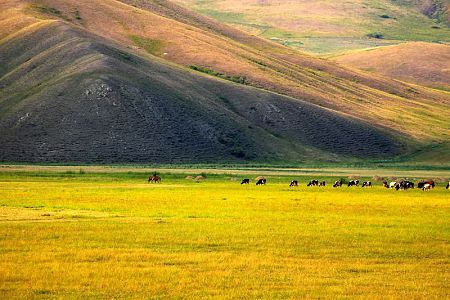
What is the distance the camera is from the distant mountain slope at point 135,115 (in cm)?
13775

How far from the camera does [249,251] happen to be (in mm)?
35594

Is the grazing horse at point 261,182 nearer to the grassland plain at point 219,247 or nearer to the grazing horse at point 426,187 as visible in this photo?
the grazing horse at point 426,187

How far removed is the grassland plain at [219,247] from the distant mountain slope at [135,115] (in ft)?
242

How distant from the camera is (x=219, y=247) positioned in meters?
36.5

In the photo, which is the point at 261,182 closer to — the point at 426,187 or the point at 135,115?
the point at 426,187

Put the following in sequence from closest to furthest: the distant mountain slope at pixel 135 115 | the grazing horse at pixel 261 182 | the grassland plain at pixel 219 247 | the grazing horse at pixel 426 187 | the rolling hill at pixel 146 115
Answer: the grassland plain at pixel 219 247 < the grazing horse at pixel 426 187 < the grazing horse at pixel 261 182 < the distant mountain slope at pixel 135 115 < the rolling hill at pixel 146 115

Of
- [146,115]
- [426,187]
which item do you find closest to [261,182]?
[426,187]

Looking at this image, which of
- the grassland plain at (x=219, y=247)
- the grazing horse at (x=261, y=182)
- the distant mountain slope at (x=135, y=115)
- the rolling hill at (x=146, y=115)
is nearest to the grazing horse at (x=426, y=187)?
the grazing horse at (x=261, y=182)

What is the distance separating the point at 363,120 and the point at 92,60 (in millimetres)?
56461

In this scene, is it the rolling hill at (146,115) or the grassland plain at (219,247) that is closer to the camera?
the grassland plain at (219,247)

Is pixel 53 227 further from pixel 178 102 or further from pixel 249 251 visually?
pixel 178 102

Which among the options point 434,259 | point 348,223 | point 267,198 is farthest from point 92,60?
point 434,259

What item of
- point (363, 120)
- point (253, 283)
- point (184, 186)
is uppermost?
point (253, 283)

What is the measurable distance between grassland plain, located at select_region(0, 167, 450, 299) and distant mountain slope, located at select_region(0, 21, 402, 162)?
73.6m
